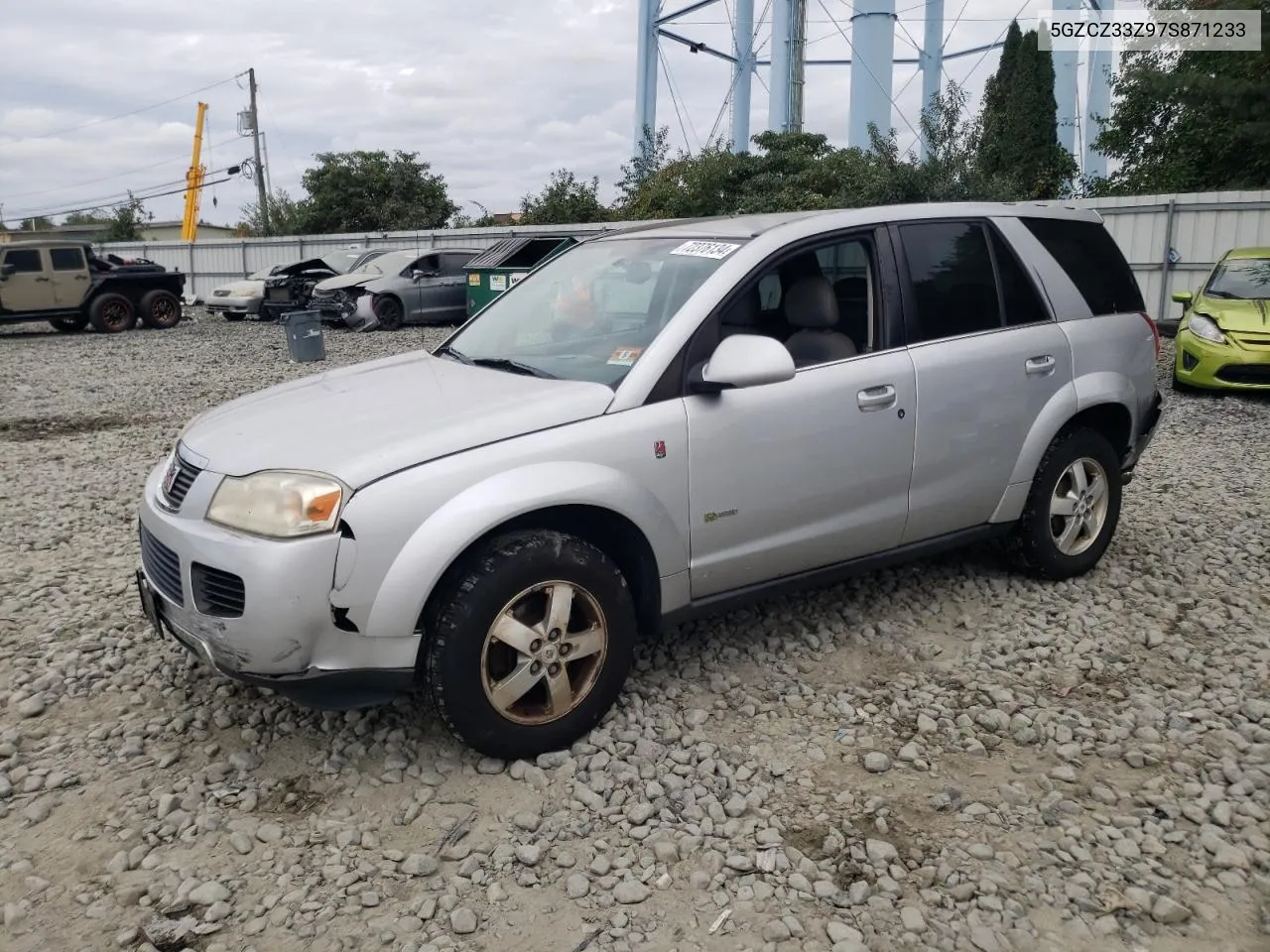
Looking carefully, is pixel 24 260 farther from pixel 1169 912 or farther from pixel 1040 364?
pixel 1169 912

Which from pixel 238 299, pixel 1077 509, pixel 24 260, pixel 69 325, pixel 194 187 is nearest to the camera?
pixel 1077 509

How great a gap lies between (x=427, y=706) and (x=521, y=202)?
2799 centimetres

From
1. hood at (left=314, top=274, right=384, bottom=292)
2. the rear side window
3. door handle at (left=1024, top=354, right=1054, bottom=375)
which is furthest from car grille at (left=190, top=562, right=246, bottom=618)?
hood at (left=314, top=274, right=384, bottom=292)

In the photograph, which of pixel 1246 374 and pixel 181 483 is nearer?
pixel 181 483

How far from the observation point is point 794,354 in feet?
13.0

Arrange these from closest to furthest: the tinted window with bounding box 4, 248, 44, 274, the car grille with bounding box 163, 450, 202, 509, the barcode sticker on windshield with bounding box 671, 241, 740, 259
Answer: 1. the car grille with bounding box 163, 450, 202, 509
2. the barcode sticker on windshield with bounding box 671, 241, 740, 259
3. the tinted window with bounding box 4, 248, 44, 274

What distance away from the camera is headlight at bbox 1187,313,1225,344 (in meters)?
10.4

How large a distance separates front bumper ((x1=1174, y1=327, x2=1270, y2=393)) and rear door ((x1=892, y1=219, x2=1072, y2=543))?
273 inches

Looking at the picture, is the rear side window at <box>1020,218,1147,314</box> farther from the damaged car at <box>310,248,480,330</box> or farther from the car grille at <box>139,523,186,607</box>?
the damaged car at <box>310,248,480,330</box>

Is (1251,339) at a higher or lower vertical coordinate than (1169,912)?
higher

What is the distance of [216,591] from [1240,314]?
415 inches

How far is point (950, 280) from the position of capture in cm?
434

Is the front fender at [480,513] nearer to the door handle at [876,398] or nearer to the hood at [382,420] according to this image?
the hood at [382,420]

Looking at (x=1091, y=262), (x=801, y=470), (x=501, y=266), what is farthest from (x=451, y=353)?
(x=501, y=266)
